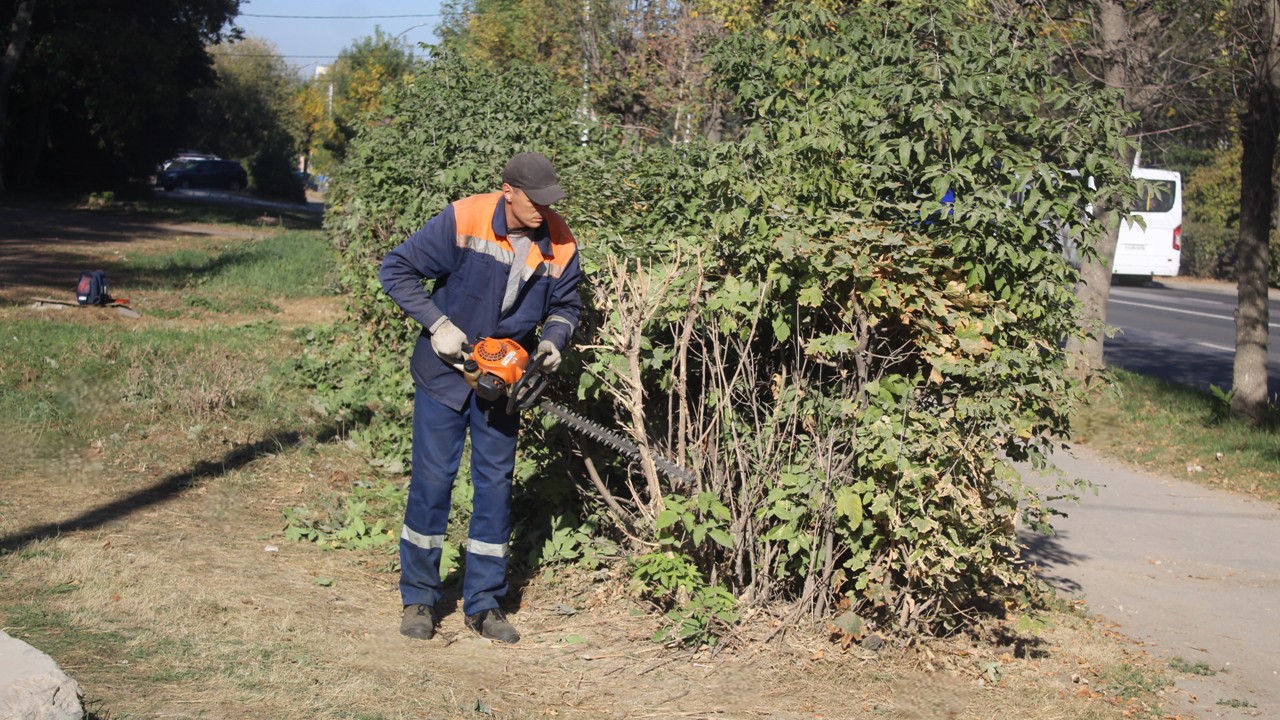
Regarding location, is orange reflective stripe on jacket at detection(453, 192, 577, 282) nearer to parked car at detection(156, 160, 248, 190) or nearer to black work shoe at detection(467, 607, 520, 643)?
black work shoe at detection(467, 607, 520, 643)

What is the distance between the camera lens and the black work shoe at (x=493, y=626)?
15.4 feet

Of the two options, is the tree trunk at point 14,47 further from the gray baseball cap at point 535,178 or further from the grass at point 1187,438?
the gray baseball cap at point 535,178

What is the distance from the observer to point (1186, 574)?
6527 millimetres

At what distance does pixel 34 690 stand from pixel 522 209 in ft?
7.63

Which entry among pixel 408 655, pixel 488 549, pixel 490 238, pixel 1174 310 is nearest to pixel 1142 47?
pixel 490 238

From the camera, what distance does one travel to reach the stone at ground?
3.17 metres

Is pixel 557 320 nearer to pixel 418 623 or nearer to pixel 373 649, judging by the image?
pixel 418 623

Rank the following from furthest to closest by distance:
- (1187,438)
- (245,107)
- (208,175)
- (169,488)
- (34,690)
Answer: (245,107) → (208,175) → (1187,438) → (169,488) → (34,690)

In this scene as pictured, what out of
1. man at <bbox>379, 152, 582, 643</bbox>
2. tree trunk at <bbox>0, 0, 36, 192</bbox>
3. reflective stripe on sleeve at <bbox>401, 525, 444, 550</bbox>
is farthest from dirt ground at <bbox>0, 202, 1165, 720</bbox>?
tree trunk at <bbox>0, 0, 36, 192</bbox>

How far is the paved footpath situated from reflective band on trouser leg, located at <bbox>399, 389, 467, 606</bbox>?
118 inches

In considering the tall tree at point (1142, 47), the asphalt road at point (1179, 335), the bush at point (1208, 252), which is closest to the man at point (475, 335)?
the tall tree at point (1142, 47)

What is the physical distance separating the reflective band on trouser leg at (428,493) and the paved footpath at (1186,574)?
3.00 metres

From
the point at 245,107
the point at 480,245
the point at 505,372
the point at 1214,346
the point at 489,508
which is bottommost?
the point at 489,508

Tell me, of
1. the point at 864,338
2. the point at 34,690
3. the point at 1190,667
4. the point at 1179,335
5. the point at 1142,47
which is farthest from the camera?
the point at 1179,335
